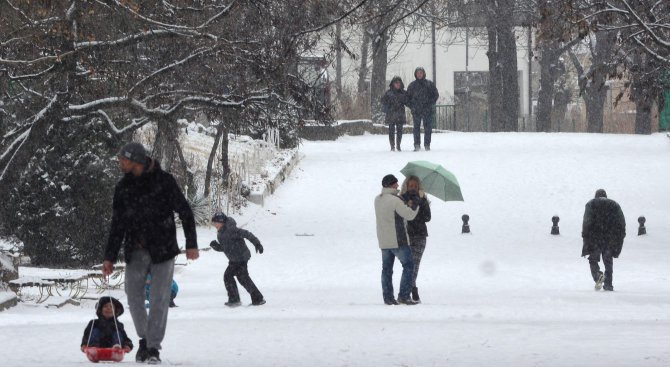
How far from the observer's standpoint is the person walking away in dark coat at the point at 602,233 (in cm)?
1773

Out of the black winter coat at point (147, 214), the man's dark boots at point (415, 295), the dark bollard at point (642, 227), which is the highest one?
the black winter coat at point (147, 214)

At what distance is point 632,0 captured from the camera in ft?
57.0

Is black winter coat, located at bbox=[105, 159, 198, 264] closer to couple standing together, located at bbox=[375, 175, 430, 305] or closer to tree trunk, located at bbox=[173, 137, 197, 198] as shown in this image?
couple standing together, located at bbox=[375, 175, 430, 305]

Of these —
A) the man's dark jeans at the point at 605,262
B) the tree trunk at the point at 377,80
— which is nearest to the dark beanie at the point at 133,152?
the man's dark jeans at the point at 605,262

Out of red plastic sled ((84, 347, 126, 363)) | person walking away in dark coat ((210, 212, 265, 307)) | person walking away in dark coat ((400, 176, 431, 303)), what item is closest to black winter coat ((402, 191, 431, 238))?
person walking away in dark coat ((400, 176, 431, 303))

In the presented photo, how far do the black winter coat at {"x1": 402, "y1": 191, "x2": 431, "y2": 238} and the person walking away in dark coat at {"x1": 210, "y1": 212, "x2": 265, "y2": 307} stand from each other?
69.9 inches

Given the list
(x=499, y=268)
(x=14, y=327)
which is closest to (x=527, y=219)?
(x=499, y=268)

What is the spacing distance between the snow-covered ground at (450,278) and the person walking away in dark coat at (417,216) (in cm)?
70

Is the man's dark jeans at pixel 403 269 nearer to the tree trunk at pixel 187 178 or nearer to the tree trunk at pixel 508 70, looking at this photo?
the tree trunk at pixel 187 178

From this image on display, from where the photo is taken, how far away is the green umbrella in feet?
57.3

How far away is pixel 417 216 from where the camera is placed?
1523cm

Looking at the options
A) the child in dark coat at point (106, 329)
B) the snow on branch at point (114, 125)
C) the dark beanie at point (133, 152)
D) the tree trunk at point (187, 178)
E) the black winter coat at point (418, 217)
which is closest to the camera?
the dark beanie at point (133, 152)

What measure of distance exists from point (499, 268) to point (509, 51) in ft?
74.6

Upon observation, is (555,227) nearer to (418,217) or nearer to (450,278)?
(450,278)
